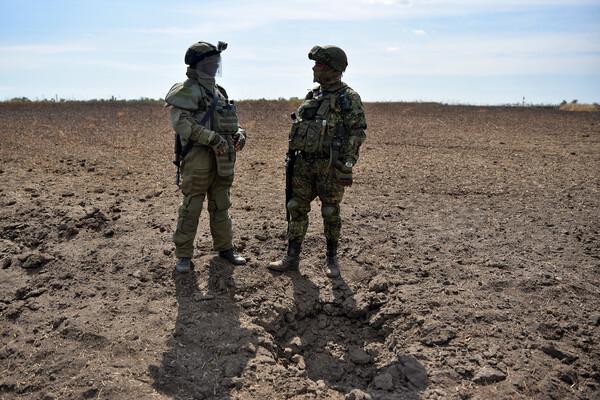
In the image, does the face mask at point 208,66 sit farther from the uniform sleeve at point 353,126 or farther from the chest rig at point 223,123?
the uniform sleeve at point 353,126

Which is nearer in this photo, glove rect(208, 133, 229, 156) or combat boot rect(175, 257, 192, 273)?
glove rect(208, 133, 229, 156)

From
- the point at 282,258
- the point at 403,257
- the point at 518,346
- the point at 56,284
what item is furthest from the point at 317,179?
the point at 56,284

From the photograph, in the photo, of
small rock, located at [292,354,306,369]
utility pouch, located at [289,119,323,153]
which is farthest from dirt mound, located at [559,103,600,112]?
small rock, located at [292,354,306,369]

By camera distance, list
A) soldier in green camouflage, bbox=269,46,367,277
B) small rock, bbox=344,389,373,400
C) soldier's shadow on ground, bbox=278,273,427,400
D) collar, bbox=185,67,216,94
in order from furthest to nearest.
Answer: soldier in green camouflage, bbox=269,46,367,277 < collar, bbox=185,67,216,94 < soldier's shadow on ground, bbox=278,273,427,400 < small rock, bbox=344,389,373,400

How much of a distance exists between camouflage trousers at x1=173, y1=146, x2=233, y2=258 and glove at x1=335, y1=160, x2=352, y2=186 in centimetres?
96

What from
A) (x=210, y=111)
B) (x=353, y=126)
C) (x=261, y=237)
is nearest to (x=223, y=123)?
(x=210, y=111)

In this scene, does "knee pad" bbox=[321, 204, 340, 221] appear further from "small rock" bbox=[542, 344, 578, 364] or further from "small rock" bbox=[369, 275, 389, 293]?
"small rock" bbox=[542, 344, 578, 364]

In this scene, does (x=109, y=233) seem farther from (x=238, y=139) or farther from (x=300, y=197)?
(x=300, y=197)

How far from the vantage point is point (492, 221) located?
6852 mm

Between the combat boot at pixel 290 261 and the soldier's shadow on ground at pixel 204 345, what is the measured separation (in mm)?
477

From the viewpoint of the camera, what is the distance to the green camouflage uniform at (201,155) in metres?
4.74

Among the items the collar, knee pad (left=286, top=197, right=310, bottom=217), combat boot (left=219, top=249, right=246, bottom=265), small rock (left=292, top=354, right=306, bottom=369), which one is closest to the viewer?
small rock (left=292, top=354, right=306, bottom=369)

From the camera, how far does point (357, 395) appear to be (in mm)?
3889

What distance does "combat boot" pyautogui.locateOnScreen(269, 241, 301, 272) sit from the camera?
17.8 feet
